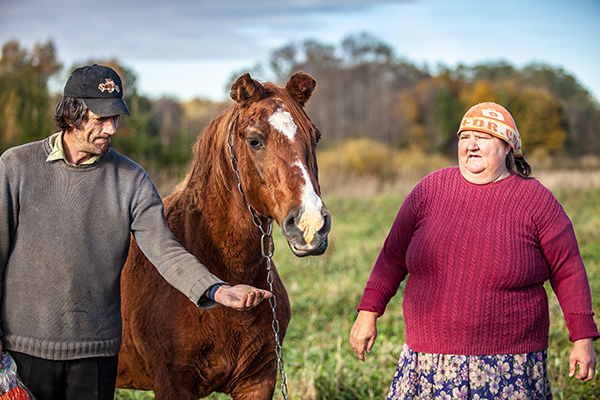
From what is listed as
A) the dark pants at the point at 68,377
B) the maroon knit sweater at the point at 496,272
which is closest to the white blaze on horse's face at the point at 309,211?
the maroon knit sweater at the point at 496,272

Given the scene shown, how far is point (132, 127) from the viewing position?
1709 cm

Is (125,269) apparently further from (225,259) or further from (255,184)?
(255,184)

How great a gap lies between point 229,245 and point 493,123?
4.80ft

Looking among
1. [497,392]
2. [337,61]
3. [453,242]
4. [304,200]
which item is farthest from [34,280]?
[337,61]

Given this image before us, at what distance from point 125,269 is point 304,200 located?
1.56 m

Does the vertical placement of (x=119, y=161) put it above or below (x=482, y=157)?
below

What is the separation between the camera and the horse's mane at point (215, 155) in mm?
2387

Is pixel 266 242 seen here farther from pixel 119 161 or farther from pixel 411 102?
Answer: pixel 411 102

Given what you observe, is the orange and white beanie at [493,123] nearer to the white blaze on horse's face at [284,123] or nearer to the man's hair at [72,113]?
the white blaze on horse's face at [284,123]

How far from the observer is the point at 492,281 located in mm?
2293

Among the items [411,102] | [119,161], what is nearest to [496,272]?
[119,161]

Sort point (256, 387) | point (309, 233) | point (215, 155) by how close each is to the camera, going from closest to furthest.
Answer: point (309, 233), point (215, 155), point (256, 387)

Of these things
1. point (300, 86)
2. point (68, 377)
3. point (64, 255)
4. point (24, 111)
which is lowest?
point (68, 377)

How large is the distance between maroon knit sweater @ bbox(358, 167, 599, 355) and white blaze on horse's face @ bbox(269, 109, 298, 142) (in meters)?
0.89
